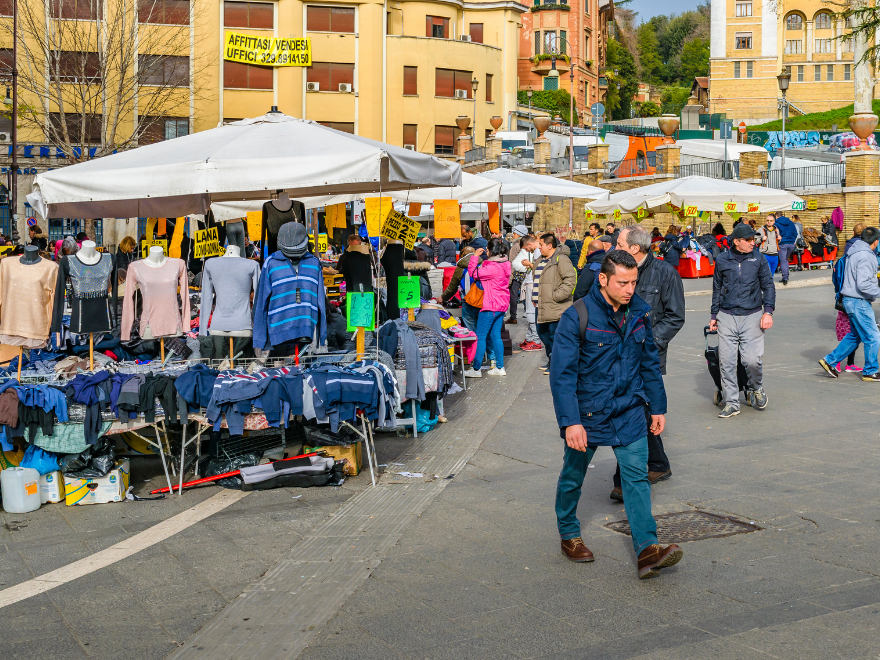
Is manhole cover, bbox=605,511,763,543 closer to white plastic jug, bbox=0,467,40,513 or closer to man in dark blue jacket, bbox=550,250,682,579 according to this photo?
man in dark blue jacket, bbox=550,250,682,579

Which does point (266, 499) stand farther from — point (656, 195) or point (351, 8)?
point (351, 8)

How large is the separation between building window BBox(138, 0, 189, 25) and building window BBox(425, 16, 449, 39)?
13421 millimetres

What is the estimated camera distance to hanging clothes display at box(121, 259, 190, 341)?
7.95m

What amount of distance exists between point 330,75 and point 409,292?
40.1 meters

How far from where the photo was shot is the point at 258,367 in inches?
303

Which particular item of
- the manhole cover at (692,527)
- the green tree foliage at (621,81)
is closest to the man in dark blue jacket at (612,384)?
the manhole cover at (692,527)

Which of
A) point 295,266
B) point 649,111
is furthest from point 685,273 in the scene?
point 649,111

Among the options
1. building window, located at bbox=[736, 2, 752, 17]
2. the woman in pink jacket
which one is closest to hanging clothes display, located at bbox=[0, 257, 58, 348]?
the woman in pink jacket

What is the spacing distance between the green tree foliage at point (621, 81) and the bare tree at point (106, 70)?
150ft

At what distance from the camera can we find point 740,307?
934 centimetres

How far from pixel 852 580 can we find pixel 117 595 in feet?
13.1

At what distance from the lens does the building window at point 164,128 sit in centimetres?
4178

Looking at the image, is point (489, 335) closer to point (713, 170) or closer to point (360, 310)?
point (360, 310)

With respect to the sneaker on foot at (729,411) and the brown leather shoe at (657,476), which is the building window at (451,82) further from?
the brown leather shoe at (657,476)
